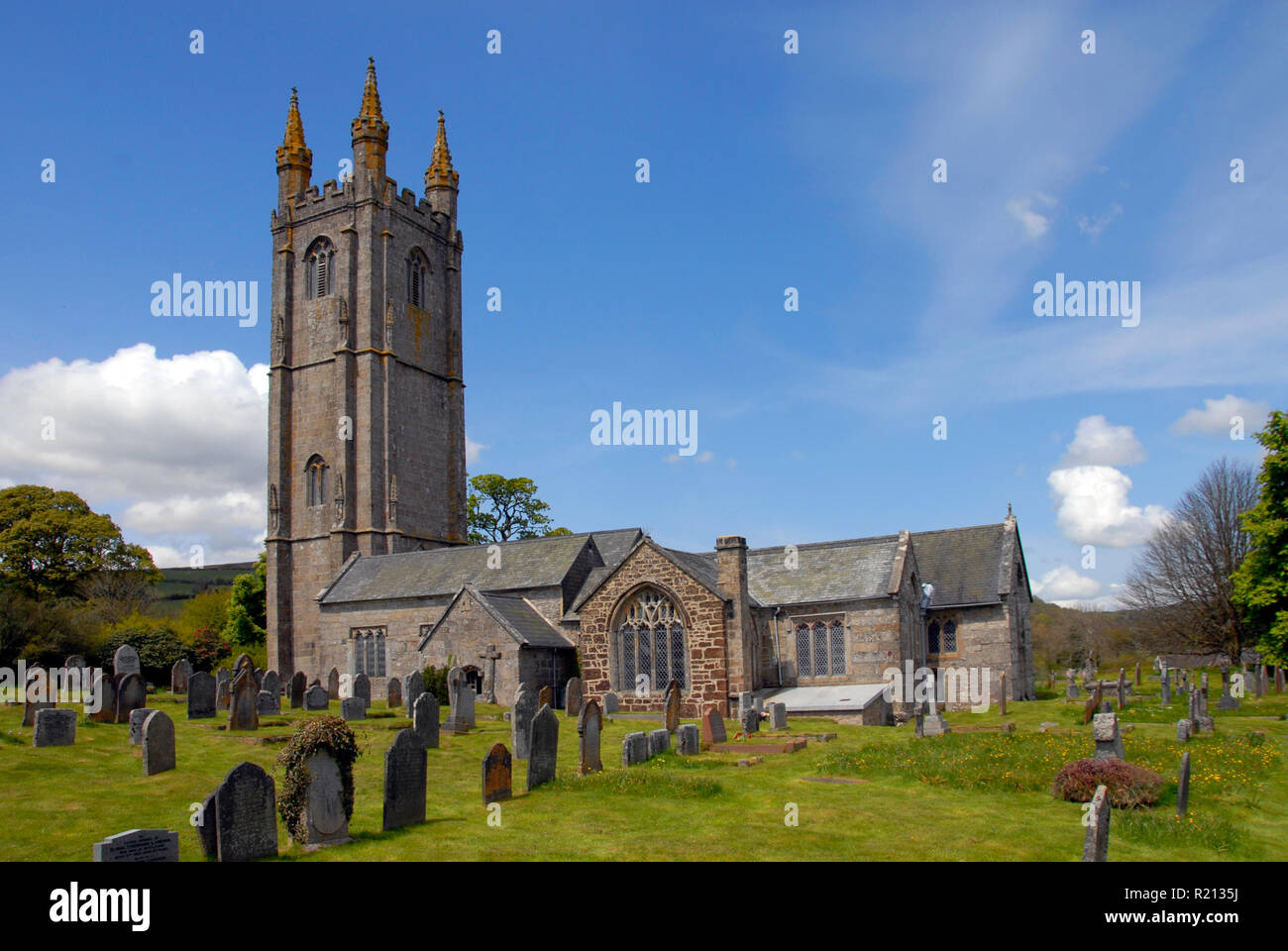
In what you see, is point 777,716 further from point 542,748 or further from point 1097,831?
point 1097,831

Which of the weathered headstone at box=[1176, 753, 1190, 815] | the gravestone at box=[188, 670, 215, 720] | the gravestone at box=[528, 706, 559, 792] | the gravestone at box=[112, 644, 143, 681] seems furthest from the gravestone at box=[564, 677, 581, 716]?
the weathered headstone at box=[1176, 753, 1190, 815]

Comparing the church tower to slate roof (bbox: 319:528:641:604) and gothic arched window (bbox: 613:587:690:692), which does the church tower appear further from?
gothic arched window (bbox: 613:587:690:692)

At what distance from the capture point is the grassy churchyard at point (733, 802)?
11.6 metres

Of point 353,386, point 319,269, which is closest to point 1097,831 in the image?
point 353,386

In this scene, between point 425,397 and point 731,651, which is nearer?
point 731,651

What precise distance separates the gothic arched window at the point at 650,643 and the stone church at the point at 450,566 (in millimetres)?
62

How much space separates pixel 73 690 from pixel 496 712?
14.1 m

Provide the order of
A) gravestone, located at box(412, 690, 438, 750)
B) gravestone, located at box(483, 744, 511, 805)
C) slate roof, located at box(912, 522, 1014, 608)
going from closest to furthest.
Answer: gravestone, located at box(483, 744, 511, 805) → gravestone, located at box(412, 690, 438, 750) → slate roof, located at box(912, 522, 1014, 608)

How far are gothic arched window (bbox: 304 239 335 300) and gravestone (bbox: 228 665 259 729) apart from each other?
32.3 meters

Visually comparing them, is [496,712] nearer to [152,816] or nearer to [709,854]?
[152,816]

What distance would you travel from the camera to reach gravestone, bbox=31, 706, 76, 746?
62.4ft
